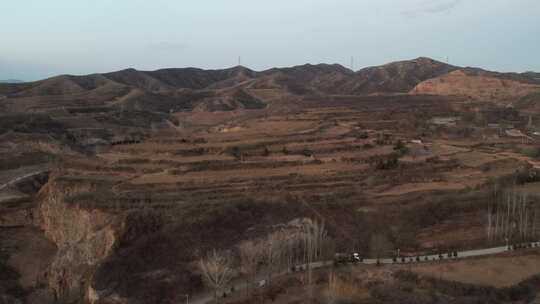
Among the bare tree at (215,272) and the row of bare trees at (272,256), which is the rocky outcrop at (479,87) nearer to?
the row of bare trees at (272,256)

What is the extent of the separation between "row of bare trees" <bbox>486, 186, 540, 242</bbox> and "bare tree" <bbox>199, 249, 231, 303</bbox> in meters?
20.4

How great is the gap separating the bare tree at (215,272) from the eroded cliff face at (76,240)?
751 centimetres

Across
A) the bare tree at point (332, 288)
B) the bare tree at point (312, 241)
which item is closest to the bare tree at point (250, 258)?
the bare tree at point (312, 241)

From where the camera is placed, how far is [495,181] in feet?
166

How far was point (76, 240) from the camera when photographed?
141ft

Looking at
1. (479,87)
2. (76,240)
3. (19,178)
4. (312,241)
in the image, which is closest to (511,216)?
(312,241)

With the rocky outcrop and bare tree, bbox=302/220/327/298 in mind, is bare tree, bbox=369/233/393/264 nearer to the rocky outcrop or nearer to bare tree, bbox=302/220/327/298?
bare tree, bbox=302/220/327/298

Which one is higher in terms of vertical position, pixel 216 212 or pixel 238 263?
pixel 216 212

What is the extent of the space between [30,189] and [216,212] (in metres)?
32.4

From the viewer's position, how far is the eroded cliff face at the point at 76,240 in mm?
39656

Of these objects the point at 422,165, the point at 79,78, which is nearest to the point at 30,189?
the point at 422,165

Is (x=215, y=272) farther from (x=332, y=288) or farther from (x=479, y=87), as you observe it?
(x=479, y=87)

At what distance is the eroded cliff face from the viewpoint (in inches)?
1561

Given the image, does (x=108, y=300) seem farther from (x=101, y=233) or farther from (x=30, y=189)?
(x=30, y=189)
